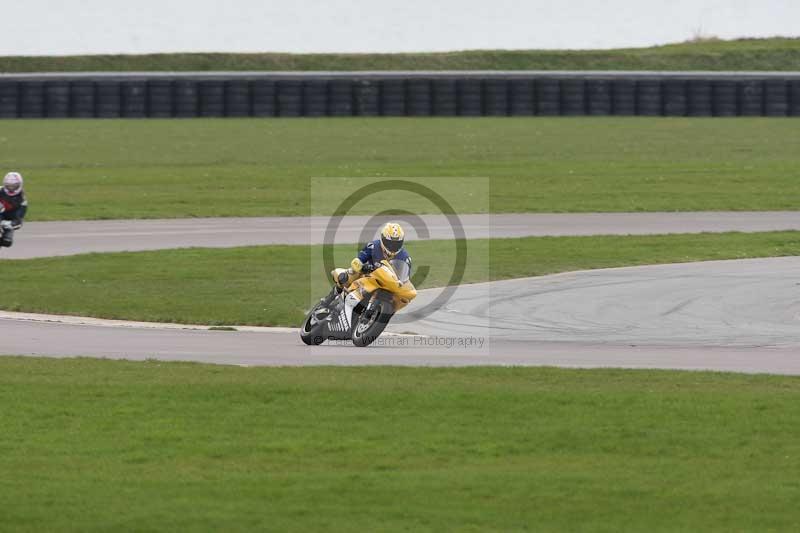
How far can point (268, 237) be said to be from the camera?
28578 mm

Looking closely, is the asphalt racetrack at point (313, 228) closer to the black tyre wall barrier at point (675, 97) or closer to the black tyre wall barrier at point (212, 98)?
the black tyre wall barrier at point (675, 97)

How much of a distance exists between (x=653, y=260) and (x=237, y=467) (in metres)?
15.3

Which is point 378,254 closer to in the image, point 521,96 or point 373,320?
point 373,320

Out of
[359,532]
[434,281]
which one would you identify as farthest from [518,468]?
[434,281]

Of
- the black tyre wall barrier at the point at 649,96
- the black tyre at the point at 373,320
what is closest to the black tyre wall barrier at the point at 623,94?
the black tyre wall barrier at the point at 649,96

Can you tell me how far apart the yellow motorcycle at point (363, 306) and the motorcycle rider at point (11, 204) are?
883 centimetres

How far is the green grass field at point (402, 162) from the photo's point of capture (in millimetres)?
33906

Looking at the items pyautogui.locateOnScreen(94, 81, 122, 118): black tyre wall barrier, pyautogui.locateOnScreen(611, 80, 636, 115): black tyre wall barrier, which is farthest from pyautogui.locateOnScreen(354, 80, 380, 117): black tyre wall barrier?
pyautogui.locateOnScreen(611, 80, 636, 115): black tyre wall barrier

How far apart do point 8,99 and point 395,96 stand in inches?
544

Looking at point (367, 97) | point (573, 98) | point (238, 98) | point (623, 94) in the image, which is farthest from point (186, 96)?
point (623, 94)

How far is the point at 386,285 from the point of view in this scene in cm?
1702

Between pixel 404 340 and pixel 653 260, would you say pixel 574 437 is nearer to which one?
pixel 404 340

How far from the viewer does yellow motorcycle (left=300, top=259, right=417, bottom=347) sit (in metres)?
17.1

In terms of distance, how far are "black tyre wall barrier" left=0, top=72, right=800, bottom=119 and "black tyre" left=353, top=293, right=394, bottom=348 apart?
110ft
